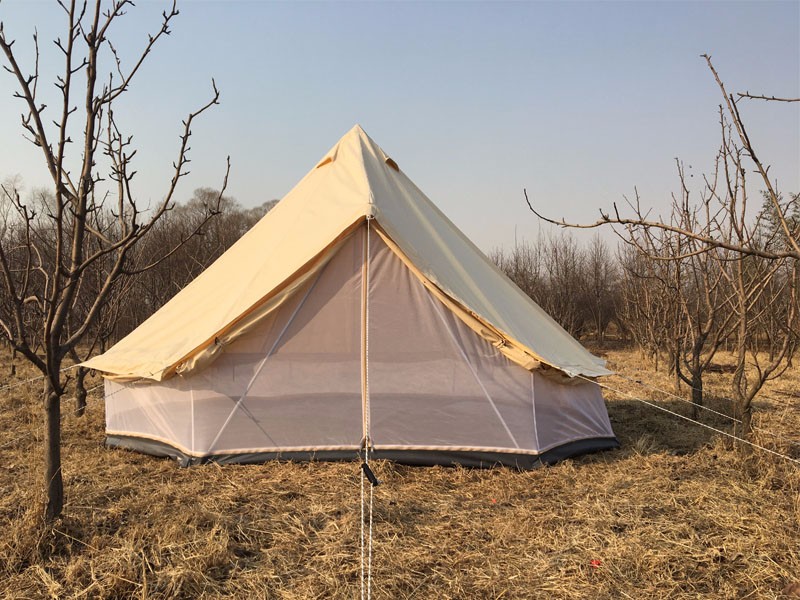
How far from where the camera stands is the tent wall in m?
4.63

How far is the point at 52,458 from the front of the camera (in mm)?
3029

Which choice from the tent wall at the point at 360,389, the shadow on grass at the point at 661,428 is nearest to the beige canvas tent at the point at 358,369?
the tent wall at the point at 360,389

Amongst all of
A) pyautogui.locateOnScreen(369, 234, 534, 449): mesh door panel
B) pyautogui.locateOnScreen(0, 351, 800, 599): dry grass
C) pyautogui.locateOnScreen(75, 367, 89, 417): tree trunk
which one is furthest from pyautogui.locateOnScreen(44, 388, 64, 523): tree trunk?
pyautogui.locateOnScreen(75, 367, 89, 417): tree trunk

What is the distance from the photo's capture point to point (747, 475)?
4.12 meters

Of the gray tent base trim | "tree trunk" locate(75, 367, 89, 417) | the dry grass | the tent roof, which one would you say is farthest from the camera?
"tree trunk" locate(75, 367, 89, 417)

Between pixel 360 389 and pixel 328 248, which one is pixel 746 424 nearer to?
pixel 360 389

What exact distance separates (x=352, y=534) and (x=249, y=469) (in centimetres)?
153

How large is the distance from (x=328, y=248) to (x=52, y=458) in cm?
242

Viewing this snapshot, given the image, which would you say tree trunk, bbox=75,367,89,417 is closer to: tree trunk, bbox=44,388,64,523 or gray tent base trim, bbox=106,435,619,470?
gray tent base trim, bbox=106,435,619,470

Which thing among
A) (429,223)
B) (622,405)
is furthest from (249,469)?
(622,405)

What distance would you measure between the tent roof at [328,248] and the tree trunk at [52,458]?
1.50m

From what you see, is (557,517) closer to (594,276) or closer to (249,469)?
(249,469)

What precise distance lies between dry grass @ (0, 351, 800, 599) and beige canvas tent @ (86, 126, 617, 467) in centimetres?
23

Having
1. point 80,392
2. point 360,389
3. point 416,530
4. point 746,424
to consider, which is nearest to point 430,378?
point 360,389
